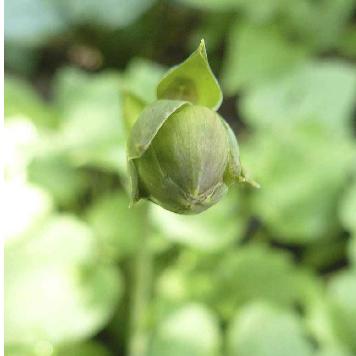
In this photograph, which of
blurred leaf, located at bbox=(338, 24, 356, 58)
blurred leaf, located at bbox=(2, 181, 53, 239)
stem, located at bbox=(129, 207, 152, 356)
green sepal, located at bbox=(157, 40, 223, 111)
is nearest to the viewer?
green sepal, located at bbox=(157, 40, 223, 111)

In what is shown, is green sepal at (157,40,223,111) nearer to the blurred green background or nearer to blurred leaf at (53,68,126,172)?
the blurred green background

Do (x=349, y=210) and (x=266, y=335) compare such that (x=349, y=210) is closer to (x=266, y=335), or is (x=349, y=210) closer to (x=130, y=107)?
(x=266, y=335)

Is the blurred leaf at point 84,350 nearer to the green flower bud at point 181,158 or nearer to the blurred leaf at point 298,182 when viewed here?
the blurred leaf at point 298,182

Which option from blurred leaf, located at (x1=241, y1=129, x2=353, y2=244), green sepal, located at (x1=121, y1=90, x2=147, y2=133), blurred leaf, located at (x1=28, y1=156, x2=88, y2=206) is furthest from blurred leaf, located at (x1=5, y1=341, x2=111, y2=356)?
green sepal, located at (x1=121, y1=90, x2=147, y2=133)

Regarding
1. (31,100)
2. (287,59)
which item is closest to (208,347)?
(31,100)

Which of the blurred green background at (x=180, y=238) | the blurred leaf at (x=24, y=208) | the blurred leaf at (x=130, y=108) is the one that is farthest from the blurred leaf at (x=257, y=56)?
the blurred leaf at (x=130, y=108)

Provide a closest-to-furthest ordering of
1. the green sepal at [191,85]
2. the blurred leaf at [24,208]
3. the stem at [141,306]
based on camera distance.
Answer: the green sepal at [191,85] < the stem at [141,306] < the blurred leaf at [24,208]
